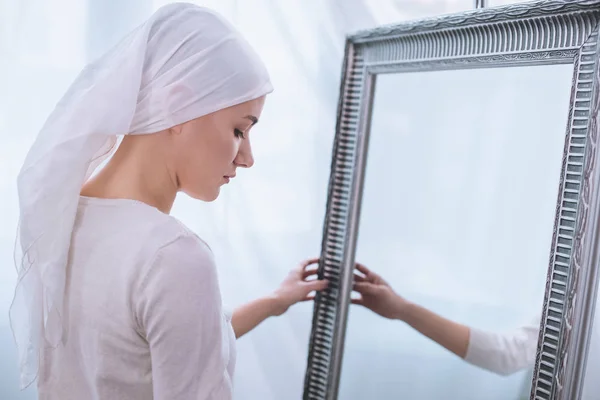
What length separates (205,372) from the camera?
972 mm

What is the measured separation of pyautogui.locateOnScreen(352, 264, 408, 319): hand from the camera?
1324mm

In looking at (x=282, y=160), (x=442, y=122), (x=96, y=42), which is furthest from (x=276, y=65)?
(x=442, y=122)

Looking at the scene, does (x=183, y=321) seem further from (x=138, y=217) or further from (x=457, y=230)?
(x=457, y=230)

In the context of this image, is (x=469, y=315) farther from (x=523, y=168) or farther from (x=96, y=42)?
(x=96, y=42)

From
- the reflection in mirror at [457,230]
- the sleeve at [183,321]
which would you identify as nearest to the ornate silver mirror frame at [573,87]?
the reflection in mirror at [457,230]

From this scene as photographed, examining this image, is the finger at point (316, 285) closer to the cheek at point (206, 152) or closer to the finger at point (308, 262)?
the finger at point (308, 262)

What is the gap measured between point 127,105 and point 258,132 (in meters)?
0.71

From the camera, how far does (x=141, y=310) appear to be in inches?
36.9

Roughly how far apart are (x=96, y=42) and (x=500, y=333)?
3.37 ft

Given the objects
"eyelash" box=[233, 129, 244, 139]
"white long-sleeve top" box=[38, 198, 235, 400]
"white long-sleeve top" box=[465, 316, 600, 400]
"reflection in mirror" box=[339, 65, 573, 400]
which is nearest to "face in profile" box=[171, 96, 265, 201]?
"eyelash" box=[233, 129, 244, 139]

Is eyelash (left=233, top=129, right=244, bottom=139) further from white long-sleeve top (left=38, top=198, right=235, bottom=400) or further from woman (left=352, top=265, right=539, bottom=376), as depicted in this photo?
woman (left=352, top=265, right=539, bottom=376)

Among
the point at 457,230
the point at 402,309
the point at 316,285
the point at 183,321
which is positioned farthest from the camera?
the point at 316,285

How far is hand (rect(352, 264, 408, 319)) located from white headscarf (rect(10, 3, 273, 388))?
0.49m

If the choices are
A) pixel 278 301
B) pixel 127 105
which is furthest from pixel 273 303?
pixel 127 105
